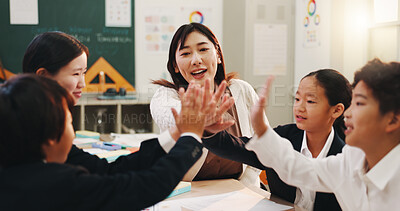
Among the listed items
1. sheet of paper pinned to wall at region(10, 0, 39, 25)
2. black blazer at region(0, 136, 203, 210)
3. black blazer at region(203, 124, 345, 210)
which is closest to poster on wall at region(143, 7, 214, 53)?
sheet of paper pinned to wall at region(10, 0, 39, 25)

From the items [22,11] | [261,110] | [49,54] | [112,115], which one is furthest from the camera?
[112,115]

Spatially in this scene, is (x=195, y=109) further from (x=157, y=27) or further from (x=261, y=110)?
(x=157, y=27)

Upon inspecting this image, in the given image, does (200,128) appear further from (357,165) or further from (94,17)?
(94,17)

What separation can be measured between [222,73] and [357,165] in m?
1.13

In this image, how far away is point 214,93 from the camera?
1.48 metres

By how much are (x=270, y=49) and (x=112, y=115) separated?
6.31ft

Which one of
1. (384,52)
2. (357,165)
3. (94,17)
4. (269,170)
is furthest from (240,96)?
(94,17)

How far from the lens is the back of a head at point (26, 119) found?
36.2 inches

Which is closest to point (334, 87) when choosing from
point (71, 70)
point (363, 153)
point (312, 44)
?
point (363, 153)

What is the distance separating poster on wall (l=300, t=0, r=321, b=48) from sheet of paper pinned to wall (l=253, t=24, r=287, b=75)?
10.6 inches

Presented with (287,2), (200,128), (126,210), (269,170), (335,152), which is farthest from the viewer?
(287,2)

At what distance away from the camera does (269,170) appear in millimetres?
1639

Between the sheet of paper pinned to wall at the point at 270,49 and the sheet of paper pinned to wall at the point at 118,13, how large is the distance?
4.85 feet

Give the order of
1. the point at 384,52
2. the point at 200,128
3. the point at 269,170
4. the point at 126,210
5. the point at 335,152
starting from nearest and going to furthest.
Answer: the point at 126,210
the point at 200,128
the point at 335,152
the point at 269,170
the point at 384,52
